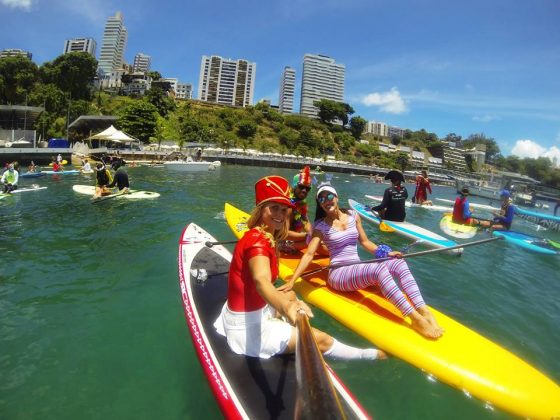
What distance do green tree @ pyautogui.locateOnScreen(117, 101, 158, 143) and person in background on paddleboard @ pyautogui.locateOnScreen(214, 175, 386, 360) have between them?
5694 centimetres

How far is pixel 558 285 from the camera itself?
8680 mm

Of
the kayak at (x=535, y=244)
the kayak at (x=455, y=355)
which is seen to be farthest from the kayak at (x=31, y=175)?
the kayak at (x=535, y=244)

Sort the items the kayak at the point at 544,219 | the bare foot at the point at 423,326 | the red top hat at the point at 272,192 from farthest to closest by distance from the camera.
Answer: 1. the kayak at the point at 544,219
2. the bare foot at the point at 423,326
3. the red top hat at the point at 272,192

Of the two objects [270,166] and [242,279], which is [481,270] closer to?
[242,279]

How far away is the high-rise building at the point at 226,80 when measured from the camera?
6442 inches

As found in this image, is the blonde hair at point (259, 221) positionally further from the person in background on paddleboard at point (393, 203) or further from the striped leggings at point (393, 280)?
the person in background on paddleboard at point (393, 203)

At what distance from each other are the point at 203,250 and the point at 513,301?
713cm

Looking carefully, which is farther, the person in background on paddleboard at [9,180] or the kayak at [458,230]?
the person in background on paddleboard at [9,180]

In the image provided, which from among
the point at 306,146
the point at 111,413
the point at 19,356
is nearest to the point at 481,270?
the point at 111,413

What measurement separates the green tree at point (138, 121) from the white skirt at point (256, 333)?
56895mm

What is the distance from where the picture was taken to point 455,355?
3.87 meters

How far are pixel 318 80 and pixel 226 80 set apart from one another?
52308mm

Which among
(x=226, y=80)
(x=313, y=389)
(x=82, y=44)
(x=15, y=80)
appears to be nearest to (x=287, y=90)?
(x=226, y=80)

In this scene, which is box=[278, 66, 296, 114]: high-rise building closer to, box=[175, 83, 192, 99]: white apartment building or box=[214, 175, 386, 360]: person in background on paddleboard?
box=[175, 83, 192, 99]: white apartment building
